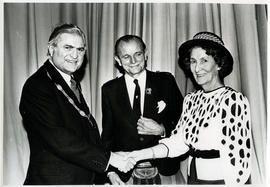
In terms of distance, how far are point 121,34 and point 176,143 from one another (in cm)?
81

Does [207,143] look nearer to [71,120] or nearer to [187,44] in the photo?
[187,44]

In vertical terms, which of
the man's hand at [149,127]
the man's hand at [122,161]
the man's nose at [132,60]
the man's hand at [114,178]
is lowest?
the man's hand at [114,178]

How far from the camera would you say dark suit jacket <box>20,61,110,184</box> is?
90.7 inches

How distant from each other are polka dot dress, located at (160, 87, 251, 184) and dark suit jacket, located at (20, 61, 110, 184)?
588 millimetres

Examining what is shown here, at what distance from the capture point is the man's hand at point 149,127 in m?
2.46

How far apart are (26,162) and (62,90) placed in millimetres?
544

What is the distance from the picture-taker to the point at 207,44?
2.42 m

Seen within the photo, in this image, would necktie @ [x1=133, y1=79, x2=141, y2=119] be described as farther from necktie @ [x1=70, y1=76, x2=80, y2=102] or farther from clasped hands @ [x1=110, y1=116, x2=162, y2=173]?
necktie @ [x1=70, y1=76, x2=80, y2=102]

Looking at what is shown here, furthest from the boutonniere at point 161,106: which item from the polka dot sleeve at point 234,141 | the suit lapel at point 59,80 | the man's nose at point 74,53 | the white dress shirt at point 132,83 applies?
the man's nose at point 74,53

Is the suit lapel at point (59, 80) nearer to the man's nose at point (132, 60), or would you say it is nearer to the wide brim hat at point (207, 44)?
the man's nose at point (132, 60)

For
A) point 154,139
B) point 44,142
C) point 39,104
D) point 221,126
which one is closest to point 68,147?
point 44,142

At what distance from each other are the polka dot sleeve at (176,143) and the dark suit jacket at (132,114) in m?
0.03

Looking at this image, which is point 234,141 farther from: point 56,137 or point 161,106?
point 56,137

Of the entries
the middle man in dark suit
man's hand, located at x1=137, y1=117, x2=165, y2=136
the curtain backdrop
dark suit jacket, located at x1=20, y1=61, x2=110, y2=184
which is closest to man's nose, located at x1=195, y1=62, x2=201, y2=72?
the curtain backdrop
